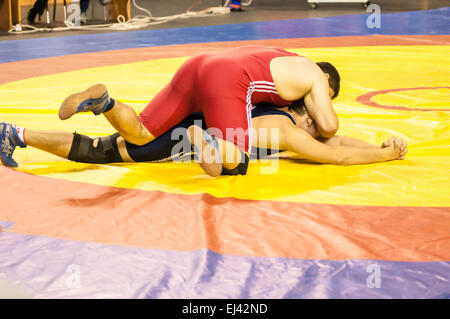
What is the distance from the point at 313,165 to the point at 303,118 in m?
→ 0.23

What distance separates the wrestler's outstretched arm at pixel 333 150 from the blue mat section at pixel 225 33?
13.4 ft

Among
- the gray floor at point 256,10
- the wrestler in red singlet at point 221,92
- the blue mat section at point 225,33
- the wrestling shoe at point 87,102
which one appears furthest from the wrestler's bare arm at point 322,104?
the gray floor at point 256,10

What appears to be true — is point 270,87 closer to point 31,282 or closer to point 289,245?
point 289,245

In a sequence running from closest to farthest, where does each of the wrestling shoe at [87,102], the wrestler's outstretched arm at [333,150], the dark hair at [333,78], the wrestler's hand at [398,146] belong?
the wrestling shoe at [87,102] → the wrestler's outstretched arm at [333,150] → the wrestler's hand at [398,146] → the dark hair at [333,78]

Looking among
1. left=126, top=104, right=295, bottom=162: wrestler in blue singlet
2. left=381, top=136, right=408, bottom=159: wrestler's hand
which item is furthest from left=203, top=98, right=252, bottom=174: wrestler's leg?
left=381, top=136, right=408, bottom=159: wrestler's hand

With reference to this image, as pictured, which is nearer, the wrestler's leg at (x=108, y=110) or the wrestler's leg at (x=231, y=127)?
the wrestler's leg at (x=108, y=110)

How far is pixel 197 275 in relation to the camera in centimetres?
181

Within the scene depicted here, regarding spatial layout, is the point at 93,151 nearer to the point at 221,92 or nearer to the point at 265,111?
the point at 221,92

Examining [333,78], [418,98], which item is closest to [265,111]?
[333,78]

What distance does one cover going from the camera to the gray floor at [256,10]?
9.27 m

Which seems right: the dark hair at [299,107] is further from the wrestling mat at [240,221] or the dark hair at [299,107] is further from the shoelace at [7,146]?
the shoelace at [7,146]

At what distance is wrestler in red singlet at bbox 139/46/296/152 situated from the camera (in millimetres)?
2668

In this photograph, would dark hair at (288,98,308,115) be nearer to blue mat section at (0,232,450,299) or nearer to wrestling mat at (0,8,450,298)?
wrestling mat at (0,8,450,298)
